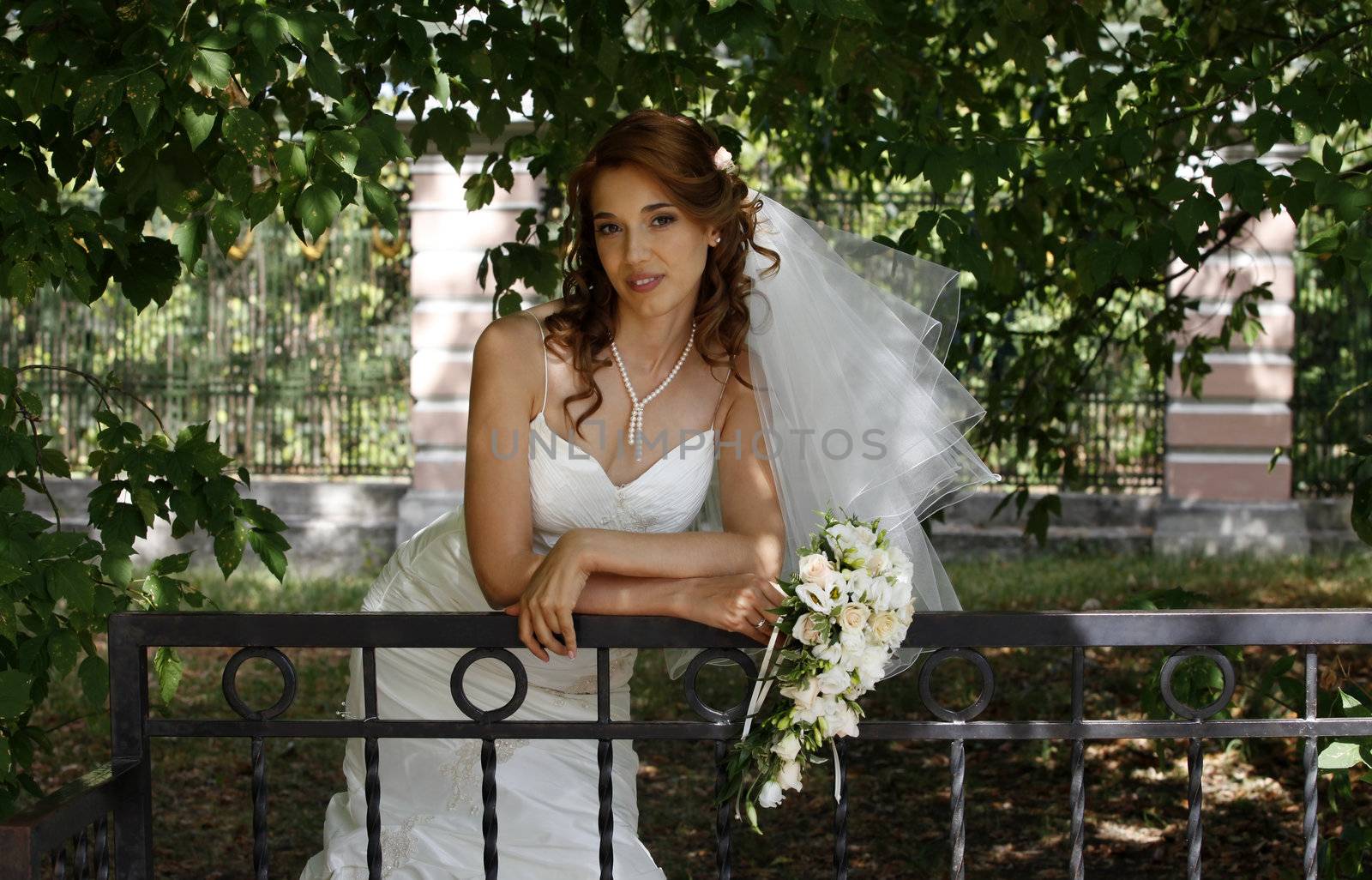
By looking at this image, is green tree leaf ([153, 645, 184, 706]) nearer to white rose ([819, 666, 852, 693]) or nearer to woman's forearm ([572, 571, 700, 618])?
woman's forearm ([572, 571, 700, 618])

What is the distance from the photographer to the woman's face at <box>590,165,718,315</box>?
2789 mm

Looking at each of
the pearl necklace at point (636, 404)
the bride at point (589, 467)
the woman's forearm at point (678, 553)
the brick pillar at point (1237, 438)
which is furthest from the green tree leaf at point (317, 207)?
the brick pillar at point (1237, 438)

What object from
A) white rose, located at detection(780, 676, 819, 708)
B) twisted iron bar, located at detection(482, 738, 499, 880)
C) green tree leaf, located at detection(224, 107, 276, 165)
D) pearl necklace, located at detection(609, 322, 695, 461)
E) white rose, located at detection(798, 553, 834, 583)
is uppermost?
green tree leaf, located at detection(224, 107, 276, 165)

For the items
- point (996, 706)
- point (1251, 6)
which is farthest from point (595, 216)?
point (996, 706)

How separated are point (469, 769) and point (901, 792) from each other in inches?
136

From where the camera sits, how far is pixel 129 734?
2162 millimetres

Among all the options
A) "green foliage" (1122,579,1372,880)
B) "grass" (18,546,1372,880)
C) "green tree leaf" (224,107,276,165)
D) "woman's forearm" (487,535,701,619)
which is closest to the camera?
"woman's forearm" (487,535,701,619)

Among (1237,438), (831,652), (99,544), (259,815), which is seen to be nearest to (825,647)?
(831,652)

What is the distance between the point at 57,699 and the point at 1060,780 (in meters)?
5.08

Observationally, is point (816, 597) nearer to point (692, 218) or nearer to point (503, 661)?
point (503, 661)

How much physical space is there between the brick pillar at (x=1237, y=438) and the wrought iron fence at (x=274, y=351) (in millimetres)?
6026

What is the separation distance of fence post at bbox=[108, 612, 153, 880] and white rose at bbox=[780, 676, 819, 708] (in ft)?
3.39

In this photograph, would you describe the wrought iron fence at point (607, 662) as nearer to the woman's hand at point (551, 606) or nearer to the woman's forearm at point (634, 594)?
the woman's hand at point (551, 606)

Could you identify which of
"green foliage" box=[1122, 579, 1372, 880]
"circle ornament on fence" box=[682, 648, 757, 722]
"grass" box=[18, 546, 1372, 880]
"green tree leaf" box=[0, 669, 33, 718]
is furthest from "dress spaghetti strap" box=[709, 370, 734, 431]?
"grass" box=[18, 546, 1372, 880]
